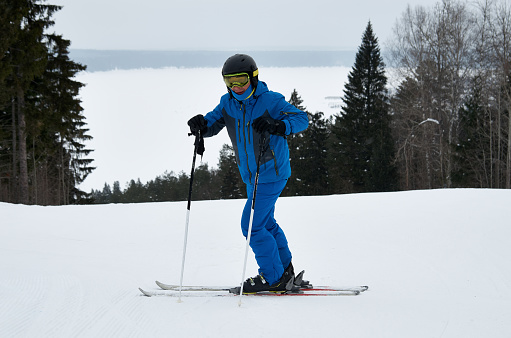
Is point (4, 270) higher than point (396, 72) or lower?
lower

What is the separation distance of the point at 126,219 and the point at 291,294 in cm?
445

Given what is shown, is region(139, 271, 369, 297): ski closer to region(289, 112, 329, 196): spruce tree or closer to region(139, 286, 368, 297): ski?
region(139, 286, 368, 297): ski

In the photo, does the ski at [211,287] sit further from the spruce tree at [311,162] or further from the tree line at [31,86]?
the spruce tree at [311,162]

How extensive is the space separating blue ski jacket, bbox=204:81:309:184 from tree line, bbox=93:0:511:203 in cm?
2135

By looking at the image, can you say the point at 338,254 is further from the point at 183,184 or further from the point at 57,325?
the point at 183,184

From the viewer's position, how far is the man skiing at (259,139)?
3.09 m

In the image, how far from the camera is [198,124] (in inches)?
132

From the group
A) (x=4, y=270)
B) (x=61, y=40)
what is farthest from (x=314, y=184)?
(x=4, y=270)

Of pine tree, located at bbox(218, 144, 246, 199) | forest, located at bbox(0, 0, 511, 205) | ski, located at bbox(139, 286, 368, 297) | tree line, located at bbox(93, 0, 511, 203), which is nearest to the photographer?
ski, located at bbox(139, 286, 368, 297)

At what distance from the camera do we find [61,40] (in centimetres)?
1894

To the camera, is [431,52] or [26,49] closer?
[26,49]

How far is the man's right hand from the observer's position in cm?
335

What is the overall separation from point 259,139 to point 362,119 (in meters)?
32.0

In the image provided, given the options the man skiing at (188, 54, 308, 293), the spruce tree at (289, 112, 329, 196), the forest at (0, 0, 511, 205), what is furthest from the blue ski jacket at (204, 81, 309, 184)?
the spruce tree at (289, 112, 329, 196)
